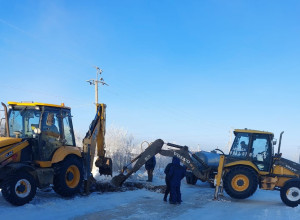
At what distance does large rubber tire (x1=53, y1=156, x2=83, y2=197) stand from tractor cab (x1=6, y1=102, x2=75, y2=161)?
1.63 feet

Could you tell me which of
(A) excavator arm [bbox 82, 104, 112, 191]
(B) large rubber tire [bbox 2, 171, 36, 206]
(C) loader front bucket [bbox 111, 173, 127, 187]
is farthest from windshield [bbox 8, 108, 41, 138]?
(C) loader front bucket [bbox 111, 173, 127, 187]

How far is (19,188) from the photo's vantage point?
764cm

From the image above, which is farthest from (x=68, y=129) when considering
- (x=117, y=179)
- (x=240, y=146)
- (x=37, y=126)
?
(x=240, y=146)

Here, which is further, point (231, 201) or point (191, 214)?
point (231, 201)

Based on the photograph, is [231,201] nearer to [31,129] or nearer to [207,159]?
[207,159]

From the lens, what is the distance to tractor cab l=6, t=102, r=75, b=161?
8.70 m

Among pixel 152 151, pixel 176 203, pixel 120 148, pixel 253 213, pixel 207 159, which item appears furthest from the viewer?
pixel 120 148

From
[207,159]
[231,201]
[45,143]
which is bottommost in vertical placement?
[231,201]

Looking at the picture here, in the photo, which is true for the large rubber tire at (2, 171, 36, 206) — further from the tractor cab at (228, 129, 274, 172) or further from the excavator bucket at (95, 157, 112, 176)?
the tractor cab at (228, 129, 274, 172)

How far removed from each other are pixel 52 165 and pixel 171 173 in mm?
3614

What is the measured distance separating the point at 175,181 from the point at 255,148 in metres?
3.74

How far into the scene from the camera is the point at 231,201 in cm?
1083

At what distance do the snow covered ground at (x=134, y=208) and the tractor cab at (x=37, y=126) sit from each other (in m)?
1.40

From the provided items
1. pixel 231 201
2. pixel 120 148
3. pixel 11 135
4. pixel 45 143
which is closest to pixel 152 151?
pixel 231 201
